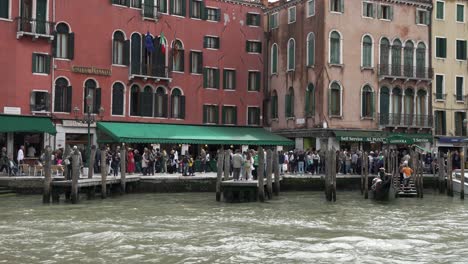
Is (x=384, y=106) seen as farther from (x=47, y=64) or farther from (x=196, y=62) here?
(x=47, y=64)

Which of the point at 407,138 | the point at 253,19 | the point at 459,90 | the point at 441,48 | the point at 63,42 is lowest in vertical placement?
the point at 407,138

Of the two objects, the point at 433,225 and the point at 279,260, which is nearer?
the point at 279,260

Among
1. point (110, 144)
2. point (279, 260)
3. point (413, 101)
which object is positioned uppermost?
point (413, 101)

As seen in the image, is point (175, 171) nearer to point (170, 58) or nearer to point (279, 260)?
point (170, 58)

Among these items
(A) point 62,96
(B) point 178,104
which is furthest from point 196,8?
(A) point 62,96

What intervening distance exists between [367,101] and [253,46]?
6.97 meters

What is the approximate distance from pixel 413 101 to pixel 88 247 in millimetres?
27152

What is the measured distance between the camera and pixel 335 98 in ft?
118

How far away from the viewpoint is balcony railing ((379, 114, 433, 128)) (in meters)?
36.8

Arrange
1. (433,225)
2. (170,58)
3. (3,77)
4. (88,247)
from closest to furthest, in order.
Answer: (88,247)
(433,225)
(3,77)
(170,58)

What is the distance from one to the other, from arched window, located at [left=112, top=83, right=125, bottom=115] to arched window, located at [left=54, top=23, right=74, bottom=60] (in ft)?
8.86

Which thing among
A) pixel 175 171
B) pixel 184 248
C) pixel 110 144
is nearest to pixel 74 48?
pixel 110 144

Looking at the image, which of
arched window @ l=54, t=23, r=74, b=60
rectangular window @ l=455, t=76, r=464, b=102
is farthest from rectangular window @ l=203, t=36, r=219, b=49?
rectangular window @ l=455, t=76, r=464, b=102

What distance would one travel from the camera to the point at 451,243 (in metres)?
15.2
